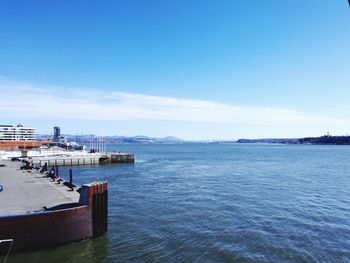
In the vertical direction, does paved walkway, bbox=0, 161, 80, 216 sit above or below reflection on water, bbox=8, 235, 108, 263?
above

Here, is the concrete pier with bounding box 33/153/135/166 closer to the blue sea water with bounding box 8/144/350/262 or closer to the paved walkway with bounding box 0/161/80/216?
the blue sea water with bounding box 8/144/350/262

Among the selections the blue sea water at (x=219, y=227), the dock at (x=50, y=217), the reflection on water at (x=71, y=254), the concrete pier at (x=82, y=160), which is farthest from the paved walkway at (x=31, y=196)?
the concrete pier at (x=82, y=160)

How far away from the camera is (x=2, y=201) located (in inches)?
899

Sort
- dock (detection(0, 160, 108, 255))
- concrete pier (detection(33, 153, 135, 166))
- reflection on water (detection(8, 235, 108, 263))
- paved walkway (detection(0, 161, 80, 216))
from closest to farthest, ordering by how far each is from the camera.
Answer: reflection on water (detection(8, 235, 108, 263)) < dock (detection(0, 160, 108, 255)) < paved walkway (detection(0, 161, 80, 216)) < concrete pier (detection(33, 153, 135, 166))

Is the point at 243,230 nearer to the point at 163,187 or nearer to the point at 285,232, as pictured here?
the point at 285,232

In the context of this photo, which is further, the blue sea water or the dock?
the blue sea water

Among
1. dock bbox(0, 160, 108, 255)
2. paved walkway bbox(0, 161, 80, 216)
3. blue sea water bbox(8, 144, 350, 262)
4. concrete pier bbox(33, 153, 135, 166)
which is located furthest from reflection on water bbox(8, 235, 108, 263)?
concrete pier bbox(33, 153, 135, 166)

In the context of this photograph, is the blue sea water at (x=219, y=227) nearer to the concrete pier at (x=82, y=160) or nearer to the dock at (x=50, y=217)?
the dock at (x=50, y=217)

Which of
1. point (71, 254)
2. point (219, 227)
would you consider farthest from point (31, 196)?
point (219, 227)

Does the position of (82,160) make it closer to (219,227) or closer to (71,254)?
(219,227)

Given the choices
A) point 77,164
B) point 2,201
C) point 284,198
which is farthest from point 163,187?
point 77,164

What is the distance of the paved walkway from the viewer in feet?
68.7

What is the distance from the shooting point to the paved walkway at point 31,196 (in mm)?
20945

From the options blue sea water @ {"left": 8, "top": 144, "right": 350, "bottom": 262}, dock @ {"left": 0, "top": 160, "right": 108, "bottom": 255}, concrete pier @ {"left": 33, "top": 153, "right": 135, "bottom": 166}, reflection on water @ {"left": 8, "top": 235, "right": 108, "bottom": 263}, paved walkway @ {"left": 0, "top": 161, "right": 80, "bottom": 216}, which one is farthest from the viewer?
concrete pier @ {"left": 33, "top": 153, "right": 135, "bottom": 166}
